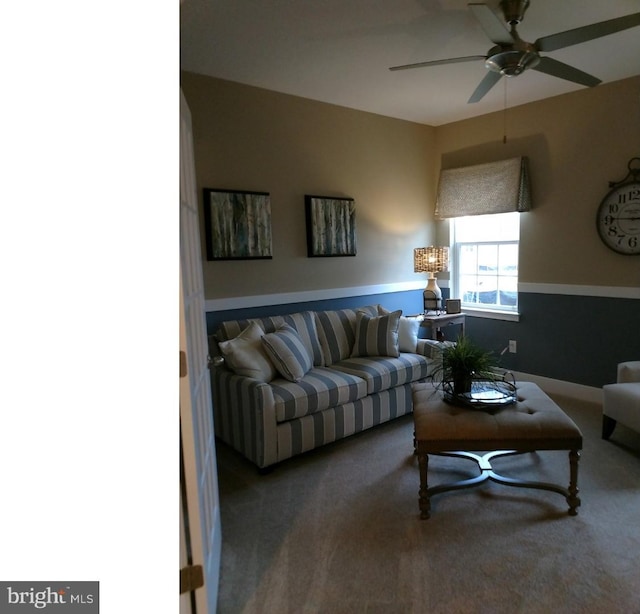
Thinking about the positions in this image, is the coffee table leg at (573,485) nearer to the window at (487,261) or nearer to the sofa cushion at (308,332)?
the sofa cushion at (308,332)

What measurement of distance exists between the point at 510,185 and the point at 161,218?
3940 mm

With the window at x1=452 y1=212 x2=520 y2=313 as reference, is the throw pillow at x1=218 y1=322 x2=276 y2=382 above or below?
below

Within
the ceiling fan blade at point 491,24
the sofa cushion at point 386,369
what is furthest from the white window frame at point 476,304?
the ceiling fan blade at point 491,24

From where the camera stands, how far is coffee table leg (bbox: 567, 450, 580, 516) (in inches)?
82.2

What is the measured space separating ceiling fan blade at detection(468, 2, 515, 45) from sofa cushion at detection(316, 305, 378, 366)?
216 centimetres

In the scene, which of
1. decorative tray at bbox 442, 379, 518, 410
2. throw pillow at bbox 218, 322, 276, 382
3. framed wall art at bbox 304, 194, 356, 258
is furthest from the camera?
framed wall art at bbox 304, 194, 356, 258

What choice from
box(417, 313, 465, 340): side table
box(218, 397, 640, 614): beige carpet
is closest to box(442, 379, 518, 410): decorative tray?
box(218, 397, 640, 614): beige carpet

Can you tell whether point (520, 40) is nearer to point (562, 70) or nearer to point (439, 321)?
point (562, 70)

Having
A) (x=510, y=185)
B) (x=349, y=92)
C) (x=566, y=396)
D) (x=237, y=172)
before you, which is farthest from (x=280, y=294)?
(x=566, y=396)

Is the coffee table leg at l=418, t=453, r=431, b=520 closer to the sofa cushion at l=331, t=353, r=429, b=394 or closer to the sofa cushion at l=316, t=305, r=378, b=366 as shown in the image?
the sofa cushion at l=331, t=353, r=429, b=394

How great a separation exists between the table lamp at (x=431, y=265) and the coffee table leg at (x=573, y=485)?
2394 millimetres

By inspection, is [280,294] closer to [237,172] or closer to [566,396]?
[237,172]

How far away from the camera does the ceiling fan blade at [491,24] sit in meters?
1.79

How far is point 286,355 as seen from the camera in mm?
2871
